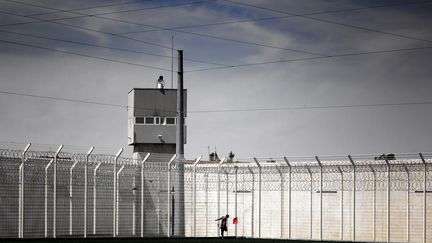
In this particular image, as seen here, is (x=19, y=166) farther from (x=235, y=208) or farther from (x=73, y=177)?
(x=235, y=208)

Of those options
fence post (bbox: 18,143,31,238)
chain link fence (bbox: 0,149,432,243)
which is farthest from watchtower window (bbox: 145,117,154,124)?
fence post (bbox: 18,143,31,238)

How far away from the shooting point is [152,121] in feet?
176

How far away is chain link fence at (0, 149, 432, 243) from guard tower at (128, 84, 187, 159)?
1593 centimetres

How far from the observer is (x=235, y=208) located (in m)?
33.6

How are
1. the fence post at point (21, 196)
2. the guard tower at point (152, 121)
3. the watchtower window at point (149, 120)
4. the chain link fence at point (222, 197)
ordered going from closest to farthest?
the fence post at point (21, 196) → the chain link fence at point (222, 197) → the guard tower at point (152, 121) → the watchtower window at point (149, 120)

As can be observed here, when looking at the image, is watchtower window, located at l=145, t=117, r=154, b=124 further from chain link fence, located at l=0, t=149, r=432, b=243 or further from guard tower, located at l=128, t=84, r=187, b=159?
chain link fence, located at l=0, t=149, r=432, b=243

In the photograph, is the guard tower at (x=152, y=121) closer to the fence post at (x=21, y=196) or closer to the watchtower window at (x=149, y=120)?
the watchtower window at (x=149, y=120)

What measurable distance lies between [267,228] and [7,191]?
38.4 ft

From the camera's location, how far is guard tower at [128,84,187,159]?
53.2 m

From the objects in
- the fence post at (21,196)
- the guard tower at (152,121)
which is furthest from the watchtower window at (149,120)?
the fence post at (21,196)

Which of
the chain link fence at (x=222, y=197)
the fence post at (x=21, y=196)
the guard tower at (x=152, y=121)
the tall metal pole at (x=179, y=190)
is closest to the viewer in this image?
the fence post at (x=21, y=196)

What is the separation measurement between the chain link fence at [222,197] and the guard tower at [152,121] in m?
15.9

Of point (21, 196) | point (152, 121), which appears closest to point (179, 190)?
point (21, 196)

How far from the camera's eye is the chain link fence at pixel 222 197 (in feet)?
92.1
